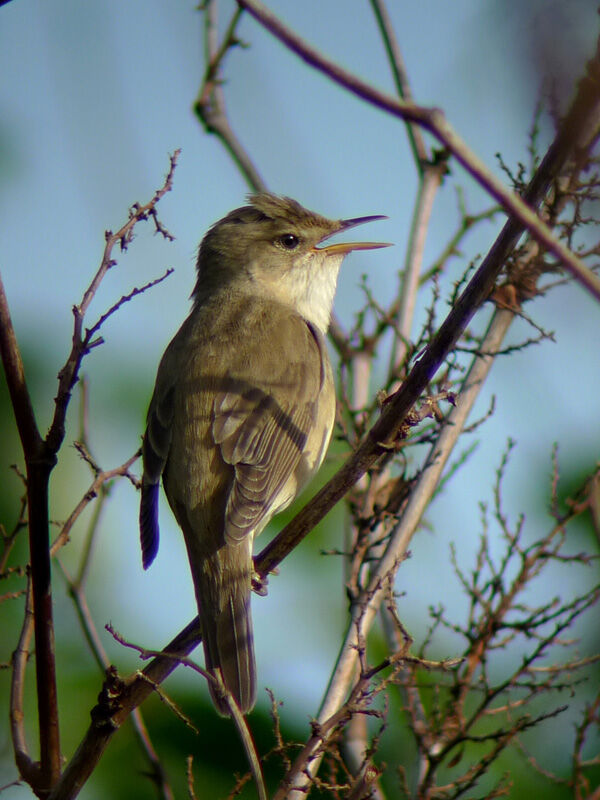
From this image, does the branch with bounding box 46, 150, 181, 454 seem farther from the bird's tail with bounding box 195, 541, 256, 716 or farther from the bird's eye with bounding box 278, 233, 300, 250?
the bird's eye with bounding box 278, 233, 300, 250

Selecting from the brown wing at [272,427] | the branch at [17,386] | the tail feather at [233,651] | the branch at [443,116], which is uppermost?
the brown wing at [272,427]

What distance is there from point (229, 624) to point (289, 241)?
213cm

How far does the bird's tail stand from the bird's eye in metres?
1.84

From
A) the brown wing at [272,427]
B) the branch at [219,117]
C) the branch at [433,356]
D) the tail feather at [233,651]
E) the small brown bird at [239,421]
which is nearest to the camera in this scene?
the branch at [433,356]

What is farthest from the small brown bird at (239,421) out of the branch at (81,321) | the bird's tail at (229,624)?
the branch at (81,321)

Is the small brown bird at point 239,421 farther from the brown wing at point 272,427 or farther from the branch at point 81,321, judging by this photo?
the branch at point 81,321

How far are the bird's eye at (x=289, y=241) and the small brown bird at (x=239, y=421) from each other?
0.01 metres

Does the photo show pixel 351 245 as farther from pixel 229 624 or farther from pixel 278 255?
pixel 229 624

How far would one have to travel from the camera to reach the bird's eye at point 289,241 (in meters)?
4.67

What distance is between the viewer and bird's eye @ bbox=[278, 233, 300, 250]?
15.3ft

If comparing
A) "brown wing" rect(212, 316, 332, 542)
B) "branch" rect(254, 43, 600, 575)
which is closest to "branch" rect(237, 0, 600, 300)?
"branch" rect(254, 43, 600, 575)

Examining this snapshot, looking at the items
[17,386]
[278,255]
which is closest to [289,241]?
[278,255]

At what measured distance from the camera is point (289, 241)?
15.3 ft

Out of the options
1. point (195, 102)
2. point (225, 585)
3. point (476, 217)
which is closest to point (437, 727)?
point (225, 585)
